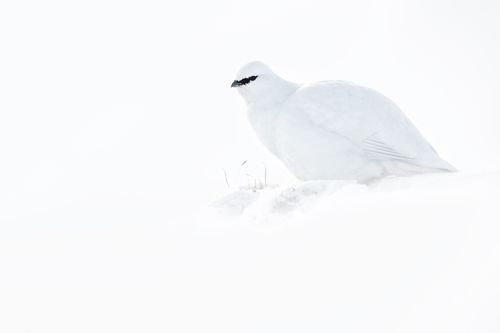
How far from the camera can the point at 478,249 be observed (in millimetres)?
3143

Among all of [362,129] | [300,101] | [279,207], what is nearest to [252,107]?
[300,101]

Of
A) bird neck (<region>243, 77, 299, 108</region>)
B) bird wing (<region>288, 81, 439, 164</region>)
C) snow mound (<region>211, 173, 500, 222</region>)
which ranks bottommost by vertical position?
snow mound (<region>211, 173, 500, 222</region>)

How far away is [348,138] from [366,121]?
21 cm

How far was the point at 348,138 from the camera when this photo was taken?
6004mm

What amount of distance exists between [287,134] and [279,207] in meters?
1.48

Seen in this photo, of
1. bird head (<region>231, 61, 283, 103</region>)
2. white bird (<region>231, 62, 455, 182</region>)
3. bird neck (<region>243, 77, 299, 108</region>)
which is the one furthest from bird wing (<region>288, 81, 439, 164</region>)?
bird head (<region>231, 61, 283, 103</region>)

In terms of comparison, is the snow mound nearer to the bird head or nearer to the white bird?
the white bird

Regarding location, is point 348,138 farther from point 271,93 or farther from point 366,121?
point 271,93

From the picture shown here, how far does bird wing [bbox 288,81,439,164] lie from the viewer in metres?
5.97

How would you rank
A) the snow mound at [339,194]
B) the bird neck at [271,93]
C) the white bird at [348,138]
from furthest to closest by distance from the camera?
1. the bird neck at [271,93]
2. the white bird at [348,138]
3. the snow mound at [339,194]

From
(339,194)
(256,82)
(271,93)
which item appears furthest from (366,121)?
(339,194)

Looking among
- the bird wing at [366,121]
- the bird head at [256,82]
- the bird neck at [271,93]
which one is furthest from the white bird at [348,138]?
the bird head at [256,82]

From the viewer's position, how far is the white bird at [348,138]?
597 centimetres

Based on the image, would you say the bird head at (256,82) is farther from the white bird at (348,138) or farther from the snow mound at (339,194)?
the snow mound at (339,194)
